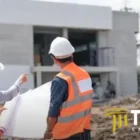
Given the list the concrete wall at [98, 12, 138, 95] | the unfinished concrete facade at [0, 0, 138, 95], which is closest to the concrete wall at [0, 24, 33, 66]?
the unfinished concrete facade at [0, 0, 138, 95]

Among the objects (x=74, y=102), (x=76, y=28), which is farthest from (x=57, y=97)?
(x=76, y=28)

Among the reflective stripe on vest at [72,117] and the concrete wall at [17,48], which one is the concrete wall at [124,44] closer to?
the concrete wall at [17,48]

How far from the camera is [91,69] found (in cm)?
2669

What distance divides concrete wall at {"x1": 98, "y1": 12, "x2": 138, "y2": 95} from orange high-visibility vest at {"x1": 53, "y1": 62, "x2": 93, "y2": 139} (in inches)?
985

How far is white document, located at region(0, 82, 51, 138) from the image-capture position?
15.4 feet

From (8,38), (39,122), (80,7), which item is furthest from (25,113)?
(80,7)

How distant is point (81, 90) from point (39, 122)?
106 centimetres

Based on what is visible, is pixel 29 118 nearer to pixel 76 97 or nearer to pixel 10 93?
pixel 10 93

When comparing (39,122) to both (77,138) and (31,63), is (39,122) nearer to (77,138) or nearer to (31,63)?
(77,138)

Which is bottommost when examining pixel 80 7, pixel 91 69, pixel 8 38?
pixel 91 69

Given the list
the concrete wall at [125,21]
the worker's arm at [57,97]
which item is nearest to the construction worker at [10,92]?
the worker's arm at [57,97]

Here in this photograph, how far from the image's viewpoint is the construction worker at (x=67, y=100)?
366 centimetres

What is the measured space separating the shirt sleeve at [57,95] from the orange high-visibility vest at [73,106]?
37mm

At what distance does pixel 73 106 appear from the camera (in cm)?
371
